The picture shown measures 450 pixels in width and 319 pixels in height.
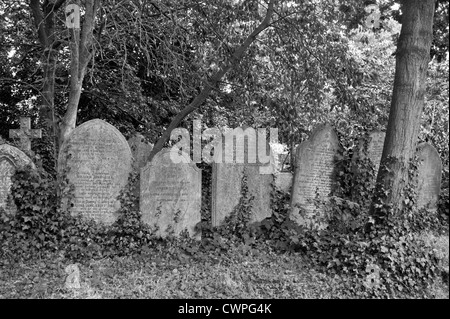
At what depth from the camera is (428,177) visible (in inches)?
308

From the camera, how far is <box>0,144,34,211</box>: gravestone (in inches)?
212

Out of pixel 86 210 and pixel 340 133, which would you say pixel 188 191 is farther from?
pixel 340 133

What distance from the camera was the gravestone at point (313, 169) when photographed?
249 inches

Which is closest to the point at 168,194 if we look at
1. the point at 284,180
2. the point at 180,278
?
the point at 180,278

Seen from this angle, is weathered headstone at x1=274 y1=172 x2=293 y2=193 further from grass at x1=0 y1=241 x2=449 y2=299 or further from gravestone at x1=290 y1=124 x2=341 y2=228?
grass at x1=0 y1=241 x2=449 y2=299

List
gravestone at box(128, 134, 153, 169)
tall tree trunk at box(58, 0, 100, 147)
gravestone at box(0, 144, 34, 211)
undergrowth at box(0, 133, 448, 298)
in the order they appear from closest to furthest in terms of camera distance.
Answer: undergrowth at box(0, 133, 448, 298), gravestone at box(0, 144, 34, 211), tall tree trunk at box(58, 0, 100, 147), gravestone at box(128, 134, 153, 169)

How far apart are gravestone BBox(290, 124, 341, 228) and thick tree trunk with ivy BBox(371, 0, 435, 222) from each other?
4.44ft

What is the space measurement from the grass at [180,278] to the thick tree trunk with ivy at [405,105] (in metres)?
1.20

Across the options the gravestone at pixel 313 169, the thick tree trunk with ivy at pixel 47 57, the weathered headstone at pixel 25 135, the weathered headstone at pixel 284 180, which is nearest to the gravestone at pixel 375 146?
the gravestone at pixel 313 169

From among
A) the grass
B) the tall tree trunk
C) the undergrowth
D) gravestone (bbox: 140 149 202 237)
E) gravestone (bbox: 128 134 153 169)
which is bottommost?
the grass

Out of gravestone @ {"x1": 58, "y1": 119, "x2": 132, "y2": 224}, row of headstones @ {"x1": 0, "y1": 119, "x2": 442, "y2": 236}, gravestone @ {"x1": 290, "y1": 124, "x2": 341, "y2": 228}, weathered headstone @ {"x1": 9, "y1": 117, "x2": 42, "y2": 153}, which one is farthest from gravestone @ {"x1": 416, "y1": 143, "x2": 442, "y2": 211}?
weathered headstone @ {"x1": 9, "y1": 117, "x2": 42, "y2": 153}

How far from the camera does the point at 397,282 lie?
14.6 feet
